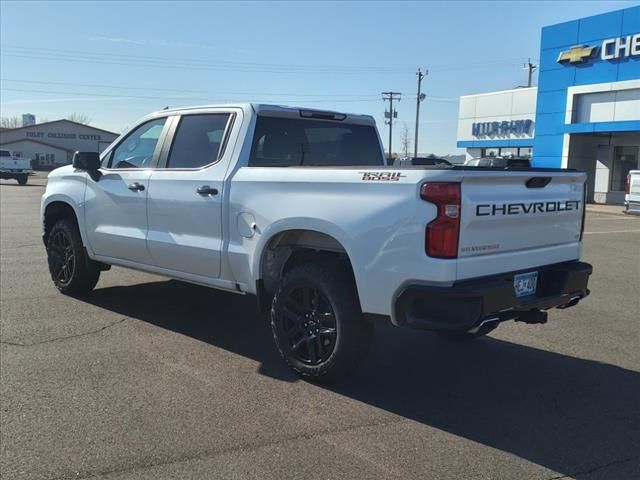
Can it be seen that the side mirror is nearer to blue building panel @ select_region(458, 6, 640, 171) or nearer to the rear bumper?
the rear bumper

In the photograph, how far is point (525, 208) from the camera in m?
4.25

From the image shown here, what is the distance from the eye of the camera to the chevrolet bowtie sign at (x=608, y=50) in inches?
1002

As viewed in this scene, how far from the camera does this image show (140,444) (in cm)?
Result: 358

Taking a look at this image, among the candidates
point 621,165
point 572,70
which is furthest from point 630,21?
point 621,165

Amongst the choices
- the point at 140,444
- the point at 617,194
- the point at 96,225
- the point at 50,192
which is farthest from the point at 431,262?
the point at 617,194

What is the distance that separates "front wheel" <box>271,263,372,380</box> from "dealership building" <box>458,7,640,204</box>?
25038mm

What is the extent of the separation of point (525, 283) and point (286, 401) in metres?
1.87

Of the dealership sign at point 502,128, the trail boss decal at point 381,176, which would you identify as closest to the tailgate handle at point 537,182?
the trail boss decal at point 381,176

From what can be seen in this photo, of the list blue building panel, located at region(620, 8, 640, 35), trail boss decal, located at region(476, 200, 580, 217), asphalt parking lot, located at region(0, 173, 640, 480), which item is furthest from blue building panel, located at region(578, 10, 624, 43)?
trail boss decal, located at region(476, 200, 580, 217)

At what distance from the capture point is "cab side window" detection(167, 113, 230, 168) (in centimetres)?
542

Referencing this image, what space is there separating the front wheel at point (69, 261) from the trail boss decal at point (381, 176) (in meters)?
4.09

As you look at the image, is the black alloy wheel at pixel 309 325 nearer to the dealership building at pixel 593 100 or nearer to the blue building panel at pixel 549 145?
the dealership building at pixel 593 100

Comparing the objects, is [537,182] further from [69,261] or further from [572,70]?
[572,70]

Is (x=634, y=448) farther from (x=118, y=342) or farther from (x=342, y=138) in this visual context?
(x=118, y=342)
